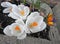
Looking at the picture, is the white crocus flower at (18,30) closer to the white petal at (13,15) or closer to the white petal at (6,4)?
the white petal at (13,15)

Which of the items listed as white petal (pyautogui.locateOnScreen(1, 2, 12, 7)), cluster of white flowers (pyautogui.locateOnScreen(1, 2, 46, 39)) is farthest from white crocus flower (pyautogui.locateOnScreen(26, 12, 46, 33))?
white petal (pyautogui.locateOnScreen(1, 2, 12, 7))

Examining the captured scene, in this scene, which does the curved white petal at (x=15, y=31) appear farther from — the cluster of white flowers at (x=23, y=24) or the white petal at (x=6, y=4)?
the white petal at (x=6, y=4)

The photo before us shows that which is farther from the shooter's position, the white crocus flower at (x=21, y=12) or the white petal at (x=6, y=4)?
the white petal at (x=6, y=4)

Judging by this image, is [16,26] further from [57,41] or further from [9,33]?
[57,41]

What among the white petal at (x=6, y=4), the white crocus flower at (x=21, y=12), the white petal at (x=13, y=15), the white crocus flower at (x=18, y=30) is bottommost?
the white crocus flower at (x=18, y=30)

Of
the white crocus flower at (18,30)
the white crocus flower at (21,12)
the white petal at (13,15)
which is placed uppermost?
the white crocus flower at (21,12)

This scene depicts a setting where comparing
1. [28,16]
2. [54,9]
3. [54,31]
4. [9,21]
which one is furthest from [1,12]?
[54,9]

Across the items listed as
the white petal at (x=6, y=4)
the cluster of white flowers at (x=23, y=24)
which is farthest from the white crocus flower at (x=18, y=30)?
the white petal at (x=6, y=4)

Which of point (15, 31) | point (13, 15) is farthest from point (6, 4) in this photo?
point (15, 31)

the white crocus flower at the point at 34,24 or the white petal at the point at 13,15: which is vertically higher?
the white petal at the point at 13,15
